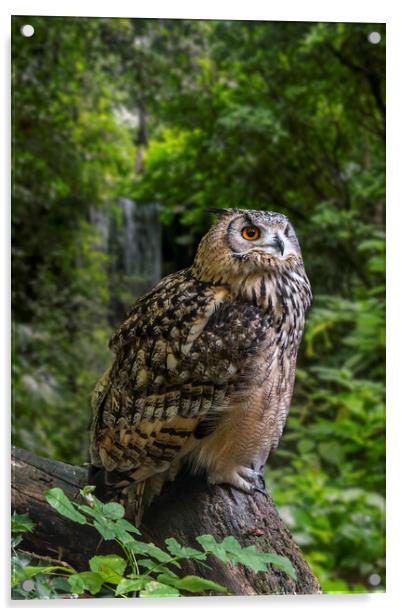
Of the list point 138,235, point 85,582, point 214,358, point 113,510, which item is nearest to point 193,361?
point 214,358

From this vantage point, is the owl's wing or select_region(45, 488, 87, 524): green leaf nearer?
the owl's wing

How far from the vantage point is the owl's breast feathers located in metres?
1.78

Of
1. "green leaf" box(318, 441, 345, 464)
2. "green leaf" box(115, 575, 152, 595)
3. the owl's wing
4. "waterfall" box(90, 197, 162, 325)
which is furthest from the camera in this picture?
"green leaf" box(318, 441, 345, 464)

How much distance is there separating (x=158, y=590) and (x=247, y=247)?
923 millimetres

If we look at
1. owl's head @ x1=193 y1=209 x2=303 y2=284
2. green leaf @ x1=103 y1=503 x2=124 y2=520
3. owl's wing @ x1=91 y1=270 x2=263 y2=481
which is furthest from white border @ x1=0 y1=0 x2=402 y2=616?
owl's head @ x1=193 y1=209 x2=303 y2=284

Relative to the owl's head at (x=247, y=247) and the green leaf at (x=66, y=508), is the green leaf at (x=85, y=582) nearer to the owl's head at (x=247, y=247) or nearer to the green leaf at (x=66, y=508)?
the green leaf at (x=66, y=508)

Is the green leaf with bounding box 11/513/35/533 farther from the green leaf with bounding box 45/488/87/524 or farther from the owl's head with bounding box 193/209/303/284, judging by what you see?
the owl's head with bounding box 193/209/303/284

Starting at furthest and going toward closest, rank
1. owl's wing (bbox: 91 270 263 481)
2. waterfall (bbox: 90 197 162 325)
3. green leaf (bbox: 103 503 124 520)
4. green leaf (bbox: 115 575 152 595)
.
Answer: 1. waterfall (bbox: 90 197 162 325)
2. green leaf (bbox: 115 575 152 595)
3. green leaf (bbox: 103 503 124 520)
4. owl's wing (bbox: 91 270 263 481)

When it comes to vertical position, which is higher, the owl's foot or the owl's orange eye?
the owl's orange eye

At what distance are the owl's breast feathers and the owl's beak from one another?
67 millimetres

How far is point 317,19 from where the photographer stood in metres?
2.36

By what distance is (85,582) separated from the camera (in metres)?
2.01
